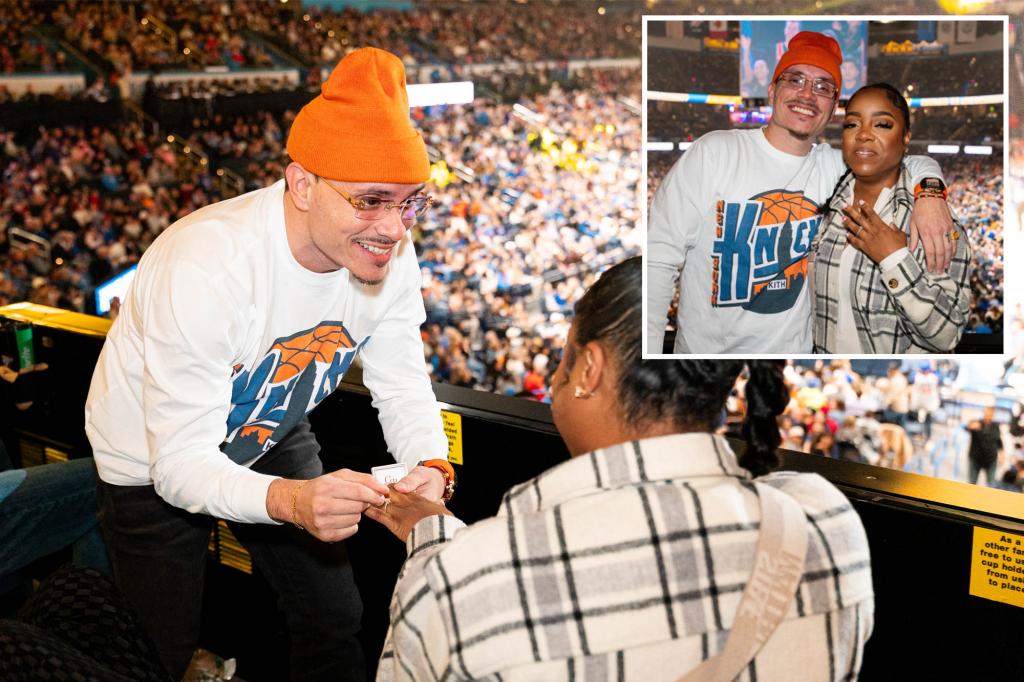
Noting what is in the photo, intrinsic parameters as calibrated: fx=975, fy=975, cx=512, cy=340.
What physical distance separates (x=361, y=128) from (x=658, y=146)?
0.38m

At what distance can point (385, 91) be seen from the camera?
1293mm

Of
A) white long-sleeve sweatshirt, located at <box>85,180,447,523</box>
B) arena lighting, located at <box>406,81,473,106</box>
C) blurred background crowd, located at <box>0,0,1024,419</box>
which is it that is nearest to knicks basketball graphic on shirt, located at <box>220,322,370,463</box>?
white long-sleeve sweatshirt, located at <box>85,180,447,523</box>

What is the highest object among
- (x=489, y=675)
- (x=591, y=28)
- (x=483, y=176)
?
(x=591, y=28)

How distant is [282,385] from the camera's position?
4.77 ft

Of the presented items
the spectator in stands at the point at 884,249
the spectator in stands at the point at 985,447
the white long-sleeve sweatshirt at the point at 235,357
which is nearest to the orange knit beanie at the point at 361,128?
the white long-sleeve sweatshirt at the point at 235,357

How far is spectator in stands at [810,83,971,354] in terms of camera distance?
1094 millimetres

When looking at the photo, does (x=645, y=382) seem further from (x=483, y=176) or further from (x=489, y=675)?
(x=483, y=176)

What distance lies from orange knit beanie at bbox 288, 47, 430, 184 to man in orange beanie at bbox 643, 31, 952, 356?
13.8 inches

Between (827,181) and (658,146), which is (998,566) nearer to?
(827,181)

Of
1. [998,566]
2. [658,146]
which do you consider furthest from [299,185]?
[998,566]

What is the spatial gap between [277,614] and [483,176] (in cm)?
1262

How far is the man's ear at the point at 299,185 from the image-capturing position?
1.33 metres

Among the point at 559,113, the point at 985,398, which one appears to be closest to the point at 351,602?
the point at 985,398

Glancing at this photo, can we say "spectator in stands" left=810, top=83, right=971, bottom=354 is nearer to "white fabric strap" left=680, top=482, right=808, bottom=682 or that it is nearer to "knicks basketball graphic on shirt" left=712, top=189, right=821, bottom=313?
"knicks basketball graphic on shirt" left=712, top=189, right=821, bottom=313
